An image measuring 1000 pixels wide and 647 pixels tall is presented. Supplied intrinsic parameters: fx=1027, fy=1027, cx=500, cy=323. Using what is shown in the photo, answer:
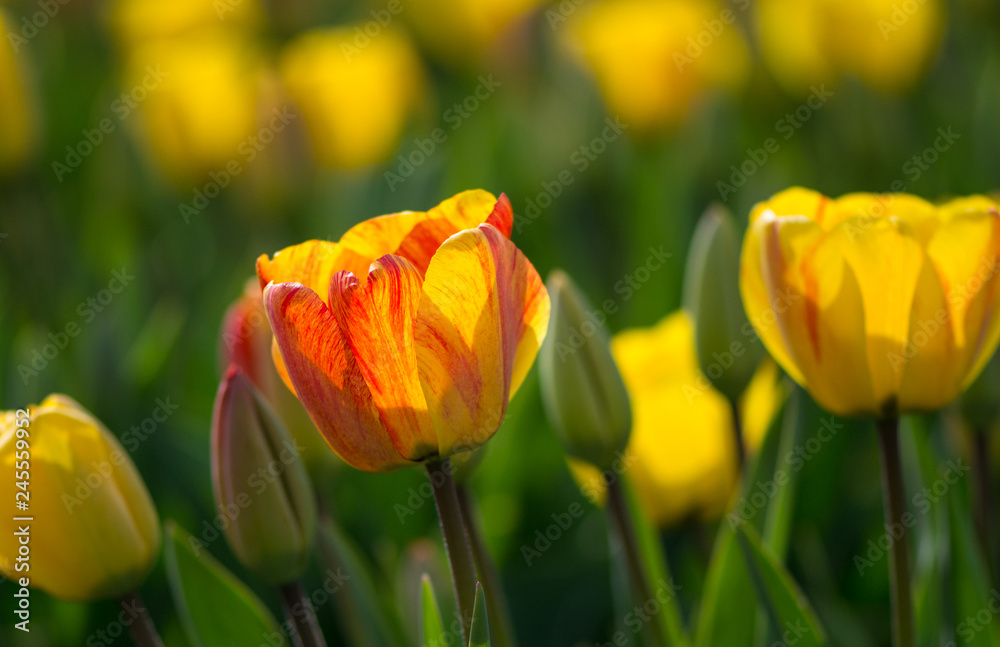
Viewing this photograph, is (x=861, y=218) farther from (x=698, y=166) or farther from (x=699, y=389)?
(x=698, y=166)

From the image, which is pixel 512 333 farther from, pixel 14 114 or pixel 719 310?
pixel 14 114

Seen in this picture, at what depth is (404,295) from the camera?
530 millimetres

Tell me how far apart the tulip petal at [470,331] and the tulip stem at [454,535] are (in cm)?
2

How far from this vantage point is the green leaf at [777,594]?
2.21ft

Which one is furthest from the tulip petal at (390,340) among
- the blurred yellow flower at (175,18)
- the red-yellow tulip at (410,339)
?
the blurred yellow flower at (175,18)

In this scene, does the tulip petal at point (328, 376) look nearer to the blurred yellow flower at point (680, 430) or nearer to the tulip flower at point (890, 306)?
the tulip flower at point (890, 306)

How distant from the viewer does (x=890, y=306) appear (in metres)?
0.62

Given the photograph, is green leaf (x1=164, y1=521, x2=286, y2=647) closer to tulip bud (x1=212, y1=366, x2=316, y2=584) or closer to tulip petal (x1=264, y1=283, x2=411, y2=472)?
tulip bud (x1=212, y1=366, x2=316, y2=584)

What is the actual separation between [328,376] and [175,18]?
7.00ft

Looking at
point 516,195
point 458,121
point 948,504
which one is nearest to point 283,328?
point 948,504

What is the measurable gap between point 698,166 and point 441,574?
88 centimetres

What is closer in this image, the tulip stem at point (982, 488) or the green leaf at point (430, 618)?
the green leaf at point (430, 618)

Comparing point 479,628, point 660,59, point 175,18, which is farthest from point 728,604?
point 175,18

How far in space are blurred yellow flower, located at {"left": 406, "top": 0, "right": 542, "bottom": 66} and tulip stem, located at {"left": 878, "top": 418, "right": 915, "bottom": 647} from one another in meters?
1.50
